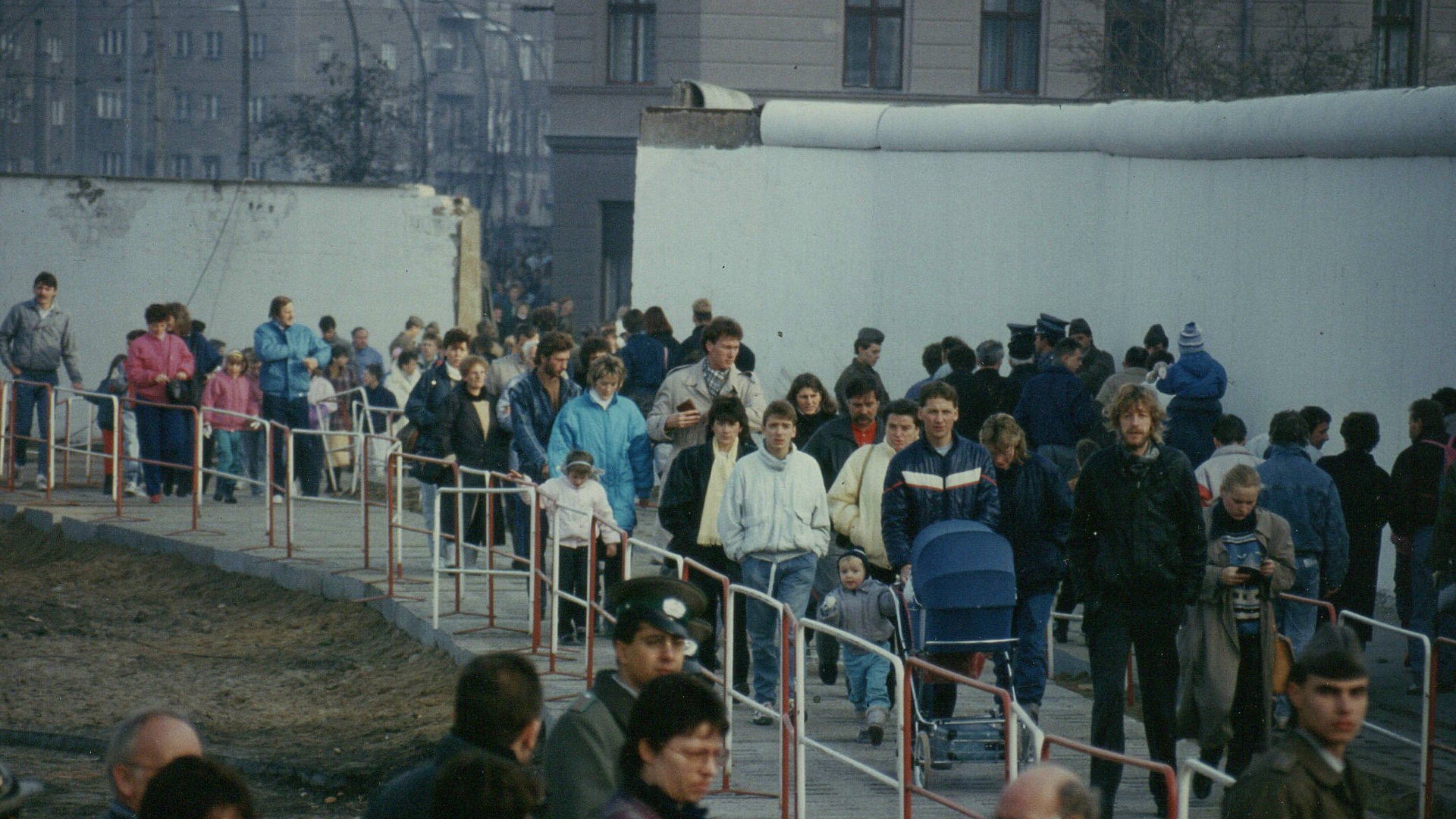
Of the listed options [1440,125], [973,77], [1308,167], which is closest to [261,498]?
[1308,167]

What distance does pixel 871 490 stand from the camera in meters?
10.0

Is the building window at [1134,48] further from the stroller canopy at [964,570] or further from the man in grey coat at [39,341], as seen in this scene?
the stroller canopy at [964,570]

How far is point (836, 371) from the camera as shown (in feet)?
68.1

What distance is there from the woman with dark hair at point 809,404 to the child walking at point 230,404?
723 centimetres

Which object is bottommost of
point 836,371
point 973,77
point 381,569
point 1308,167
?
point 381,569

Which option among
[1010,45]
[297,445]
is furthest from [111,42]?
[297,445]

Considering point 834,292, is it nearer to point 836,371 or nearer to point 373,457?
point 836,371

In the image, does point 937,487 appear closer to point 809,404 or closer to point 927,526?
point 927,526

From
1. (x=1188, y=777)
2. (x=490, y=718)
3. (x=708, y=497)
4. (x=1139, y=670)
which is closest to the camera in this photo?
(x=490, y=718)

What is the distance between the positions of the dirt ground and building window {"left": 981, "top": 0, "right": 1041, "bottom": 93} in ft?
76.7

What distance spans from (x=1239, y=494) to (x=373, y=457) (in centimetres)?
1394

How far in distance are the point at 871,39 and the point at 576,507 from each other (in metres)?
25.9

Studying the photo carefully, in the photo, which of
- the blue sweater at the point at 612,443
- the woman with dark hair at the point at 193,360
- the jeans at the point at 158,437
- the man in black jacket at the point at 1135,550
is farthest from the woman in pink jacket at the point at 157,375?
the man in black jacket at the point at 1135,550

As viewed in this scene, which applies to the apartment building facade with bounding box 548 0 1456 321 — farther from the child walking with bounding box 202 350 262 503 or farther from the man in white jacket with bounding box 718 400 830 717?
the man in white jacket with bounding box 718 400 830 717
